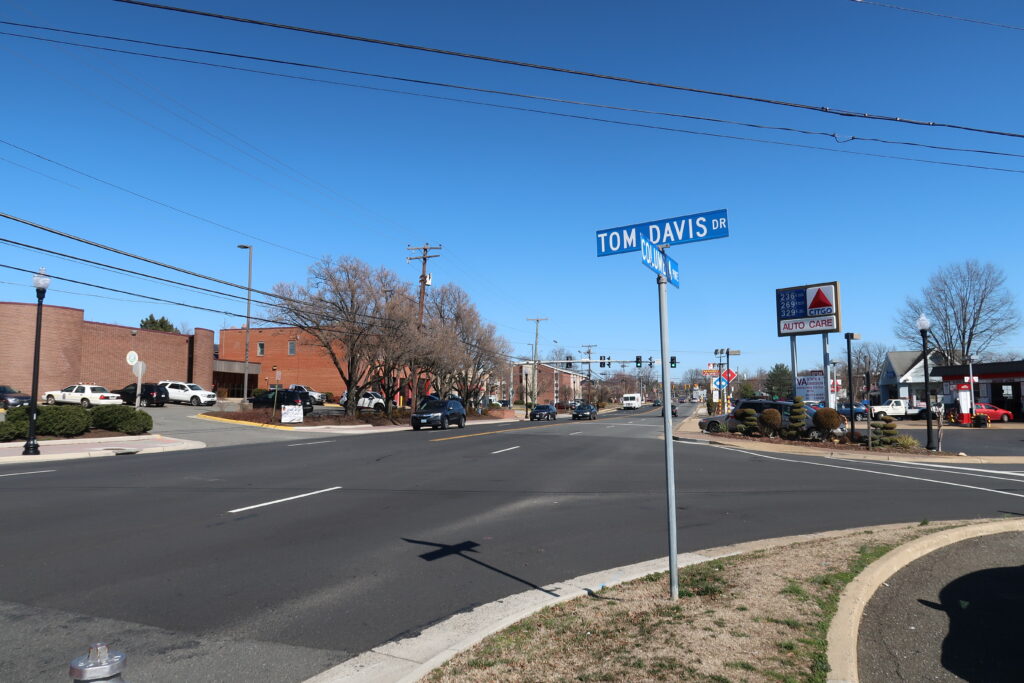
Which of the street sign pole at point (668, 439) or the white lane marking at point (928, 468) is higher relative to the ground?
the street sign pole at point (668, 439)

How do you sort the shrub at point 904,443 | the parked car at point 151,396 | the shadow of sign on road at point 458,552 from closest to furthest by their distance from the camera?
the shadow of sign on road at point 458,552
the shrub at point 904,443
the parked car at point 151,396

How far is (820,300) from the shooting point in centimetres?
3316

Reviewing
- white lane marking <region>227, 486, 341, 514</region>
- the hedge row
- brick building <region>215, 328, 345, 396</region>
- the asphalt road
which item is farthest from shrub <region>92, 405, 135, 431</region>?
brick building <region>215, 328, 345, 396</region>


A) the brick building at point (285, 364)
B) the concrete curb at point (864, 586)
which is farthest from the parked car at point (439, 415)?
the brick building at point (285, 364)

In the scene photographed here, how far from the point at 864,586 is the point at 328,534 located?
615 centimetres

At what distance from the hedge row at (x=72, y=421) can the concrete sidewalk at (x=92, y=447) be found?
450 millimetres

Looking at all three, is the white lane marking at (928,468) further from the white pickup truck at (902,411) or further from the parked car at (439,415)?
the white pickup truck at (902,411)

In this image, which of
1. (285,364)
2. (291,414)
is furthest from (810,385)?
(285,364)

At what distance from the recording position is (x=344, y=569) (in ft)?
22.8

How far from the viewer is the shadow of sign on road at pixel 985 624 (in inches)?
180

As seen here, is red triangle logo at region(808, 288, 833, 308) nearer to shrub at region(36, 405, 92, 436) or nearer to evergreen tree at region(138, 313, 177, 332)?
shrub at region(36, 405, 92, 436)

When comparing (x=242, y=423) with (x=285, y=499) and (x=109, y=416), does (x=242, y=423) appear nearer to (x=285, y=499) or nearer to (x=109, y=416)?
(x=109, y=416)

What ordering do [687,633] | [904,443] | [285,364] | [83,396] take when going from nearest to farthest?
[687,633] < [904,443] < [83,396] < [285,364]

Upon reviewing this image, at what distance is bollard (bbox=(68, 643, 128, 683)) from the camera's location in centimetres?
235
